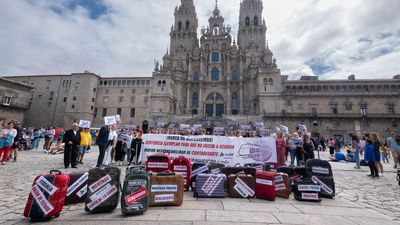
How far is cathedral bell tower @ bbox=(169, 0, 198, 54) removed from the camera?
51781 millimetres

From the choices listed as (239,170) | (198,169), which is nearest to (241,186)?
(239,170)

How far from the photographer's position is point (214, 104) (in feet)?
155

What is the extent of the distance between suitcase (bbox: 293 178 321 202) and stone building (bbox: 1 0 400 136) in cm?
3074

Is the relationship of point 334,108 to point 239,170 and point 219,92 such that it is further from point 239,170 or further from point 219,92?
point 239,170

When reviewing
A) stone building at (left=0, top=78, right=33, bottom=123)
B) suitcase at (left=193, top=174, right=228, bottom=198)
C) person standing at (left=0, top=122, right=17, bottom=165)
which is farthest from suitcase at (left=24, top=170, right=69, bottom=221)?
stone building at (left=0, top=78, right=33, bottom=123)

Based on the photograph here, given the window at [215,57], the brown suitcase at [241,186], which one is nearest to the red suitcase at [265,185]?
the brown suitcase at [241,186]

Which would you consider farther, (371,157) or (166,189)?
(371,157)

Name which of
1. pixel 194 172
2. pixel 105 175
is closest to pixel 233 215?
pixel 194 172

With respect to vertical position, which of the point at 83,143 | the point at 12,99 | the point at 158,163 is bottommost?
the point at 158,163

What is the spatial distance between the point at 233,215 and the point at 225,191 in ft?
4.62

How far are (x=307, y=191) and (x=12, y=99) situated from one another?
168 feet

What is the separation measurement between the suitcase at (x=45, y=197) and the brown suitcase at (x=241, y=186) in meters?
3.98

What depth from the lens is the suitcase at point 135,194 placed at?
378 centimetres

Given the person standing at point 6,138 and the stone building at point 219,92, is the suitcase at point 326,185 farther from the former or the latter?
the stone building at point 219,92
